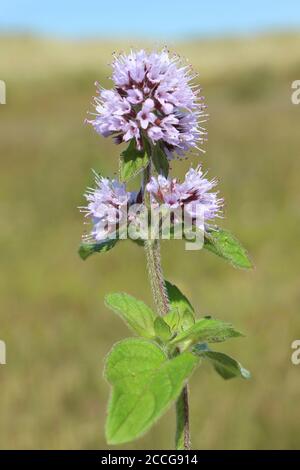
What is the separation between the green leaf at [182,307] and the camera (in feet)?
5.20

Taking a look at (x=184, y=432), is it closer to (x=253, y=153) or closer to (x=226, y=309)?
(x=226, y=309)

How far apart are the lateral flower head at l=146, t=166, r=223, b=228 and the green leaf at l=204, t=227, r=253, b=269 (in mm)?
56

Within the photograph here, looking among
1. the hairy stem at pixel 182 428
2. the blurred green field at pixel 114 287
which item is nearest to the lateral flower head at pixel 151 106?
the hairy stem at pixel 182 428

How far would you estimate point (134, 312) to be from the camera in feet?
4.98

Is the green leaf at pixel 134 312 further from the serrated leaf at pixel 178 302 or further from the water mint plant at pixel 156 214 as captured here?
the serrated leaf at pixel 178 302

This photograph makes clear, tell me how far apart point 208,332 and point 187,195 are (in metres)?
0.35

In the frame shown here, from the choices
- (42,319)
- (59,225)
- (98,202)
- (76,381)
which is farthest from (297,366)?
(59,225)

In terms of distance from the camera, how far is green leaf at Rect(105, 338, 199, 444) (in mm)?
1182

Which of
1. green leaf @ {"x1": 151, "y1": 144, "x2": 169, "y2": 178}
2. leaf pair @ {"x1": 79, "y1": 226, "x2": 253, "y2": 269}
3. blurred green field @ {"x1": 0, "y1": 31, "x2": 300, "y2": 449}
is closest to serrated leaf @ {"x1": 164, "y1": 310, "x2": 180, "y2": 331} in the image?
leaf pair @ {"x1": 79, "y1": 226, "x2": 253, "y2": 269}

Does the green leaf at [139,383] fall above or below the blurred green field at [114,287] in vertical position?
below

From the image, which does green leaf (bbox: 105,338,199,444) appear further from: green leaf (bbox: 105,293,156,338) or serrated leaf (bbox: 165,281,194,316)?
serrated leaf (bbox: 165,281,194,316)

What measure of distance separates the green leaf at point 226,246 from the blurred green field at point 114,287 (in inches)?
191

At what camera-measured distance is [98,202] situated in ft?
5.53

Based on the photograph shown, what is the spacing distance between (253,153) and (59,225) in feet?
15.1
